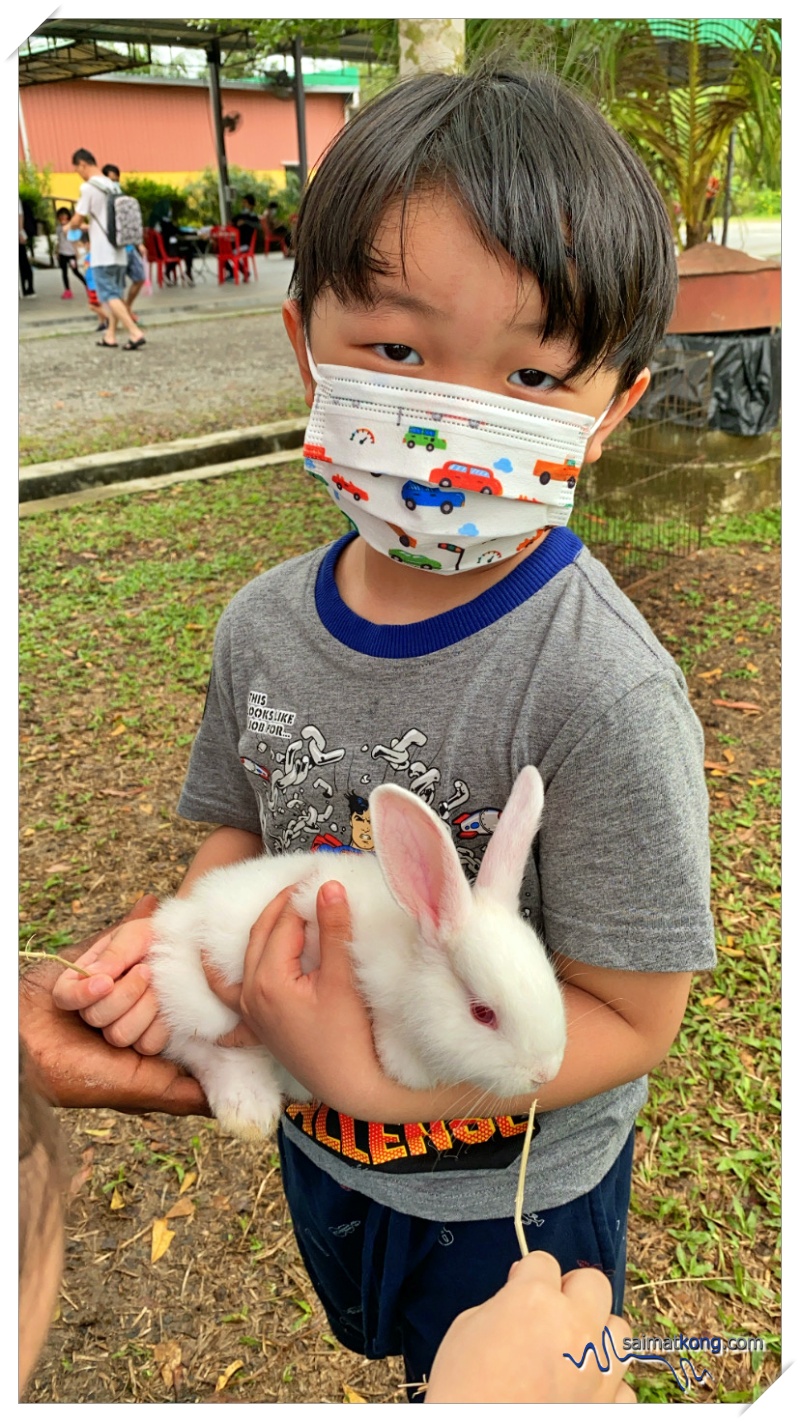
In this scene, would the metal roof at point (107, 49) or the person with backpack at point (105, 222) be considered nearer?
the person with backpack at point (105, 222)

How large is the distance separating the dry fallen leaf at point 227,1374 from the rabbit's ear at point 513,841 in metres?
1.77

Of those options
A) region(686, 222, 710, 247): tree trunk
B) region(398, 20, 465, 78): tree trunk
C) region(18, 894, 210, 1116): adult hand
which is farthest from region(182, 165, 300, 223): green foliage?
region(18, 894, 210, 1116): adult hand

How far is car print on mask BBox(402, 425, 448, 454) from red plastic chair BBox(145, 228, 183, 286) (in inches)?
860

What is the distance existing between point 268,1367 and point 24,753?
3.19 metres

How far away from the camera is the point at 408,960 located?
1517 millimetres

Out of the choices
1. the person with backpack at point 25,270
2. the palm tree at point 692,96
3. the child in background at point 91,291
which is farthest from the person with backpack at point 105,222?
the palm tree at point 692,96

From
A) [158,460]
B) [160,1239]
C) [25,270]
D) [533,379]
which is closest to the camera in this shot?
[533,379]

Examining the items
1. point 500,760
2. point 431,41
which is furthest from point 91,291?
point 500,760

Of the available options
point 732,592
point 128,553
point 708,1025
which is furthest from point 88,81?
point 708,1025

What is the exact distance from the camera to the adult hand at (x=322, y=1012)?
A: 1.39 metres

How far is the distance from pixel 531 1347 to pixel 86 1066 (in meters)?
0.89

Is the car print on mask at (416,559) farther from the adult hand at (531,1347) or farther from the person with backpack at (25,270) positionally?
the person with backpack at (25,270)

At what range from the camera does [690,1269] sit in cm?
259

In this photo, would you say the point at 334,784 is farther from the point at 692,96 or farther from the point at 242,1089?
the point at 692,96
